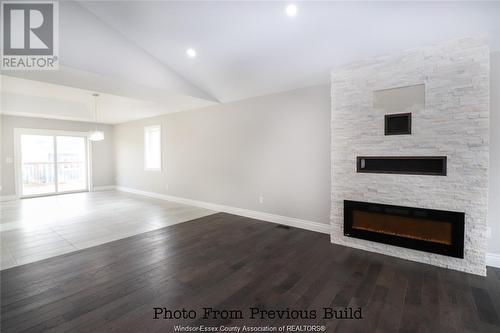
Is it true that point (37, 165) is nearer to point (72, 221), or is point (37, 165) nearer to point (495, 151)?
point (72, 221)

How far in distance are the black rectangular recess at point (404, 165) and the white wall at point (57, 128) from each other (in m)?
9.19

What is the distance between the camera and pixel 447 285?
2.40m

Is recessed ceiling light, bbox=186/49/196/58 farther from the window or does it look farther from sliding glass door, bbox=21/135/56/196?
sliding glass door, bbox=21/135/56/196

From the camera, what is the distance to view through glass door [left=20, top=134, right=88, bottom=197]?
7.25 metres

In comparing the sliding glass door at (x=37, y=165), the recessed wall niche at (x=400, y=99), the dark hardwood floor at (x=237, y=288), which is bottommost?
the dark hardwood floor at (x=237, y=288)

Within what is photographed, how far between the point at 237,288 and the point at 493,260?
3.12m

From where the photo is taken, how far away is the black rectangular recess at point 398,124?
2.97m

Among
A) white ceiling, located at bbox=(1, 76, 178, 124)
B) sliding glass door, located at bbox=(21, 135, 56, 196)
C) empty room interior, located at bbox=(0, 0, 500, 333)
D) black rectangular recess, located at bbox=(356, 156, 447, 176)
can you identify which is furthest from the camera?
sliding glass door, located at bbox=(21, 135, 56, 196)

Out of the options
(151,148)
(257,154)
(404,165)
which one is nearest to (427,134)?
(404,165)

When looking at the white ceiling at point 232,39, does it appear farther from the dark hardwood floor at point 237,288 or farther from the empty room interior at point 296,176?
the dark hardwood floor at point 237,288

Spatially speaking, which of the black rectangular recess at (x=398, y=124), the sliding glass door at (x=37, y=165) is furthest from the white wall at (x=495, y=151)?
the sliding glass door at (x=37, y=165)

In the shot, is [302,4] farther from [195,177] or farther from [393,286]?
[195,177]

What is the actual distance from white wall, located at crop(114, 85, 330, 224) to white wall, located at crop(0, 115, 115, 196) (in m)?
3.41

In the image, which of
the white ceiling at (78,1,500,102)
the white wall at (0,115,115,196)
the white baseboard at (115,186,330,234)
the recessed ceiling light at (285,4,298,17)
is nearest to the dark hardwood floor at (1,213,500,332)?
the white baseboard at (115,186,330,234)
